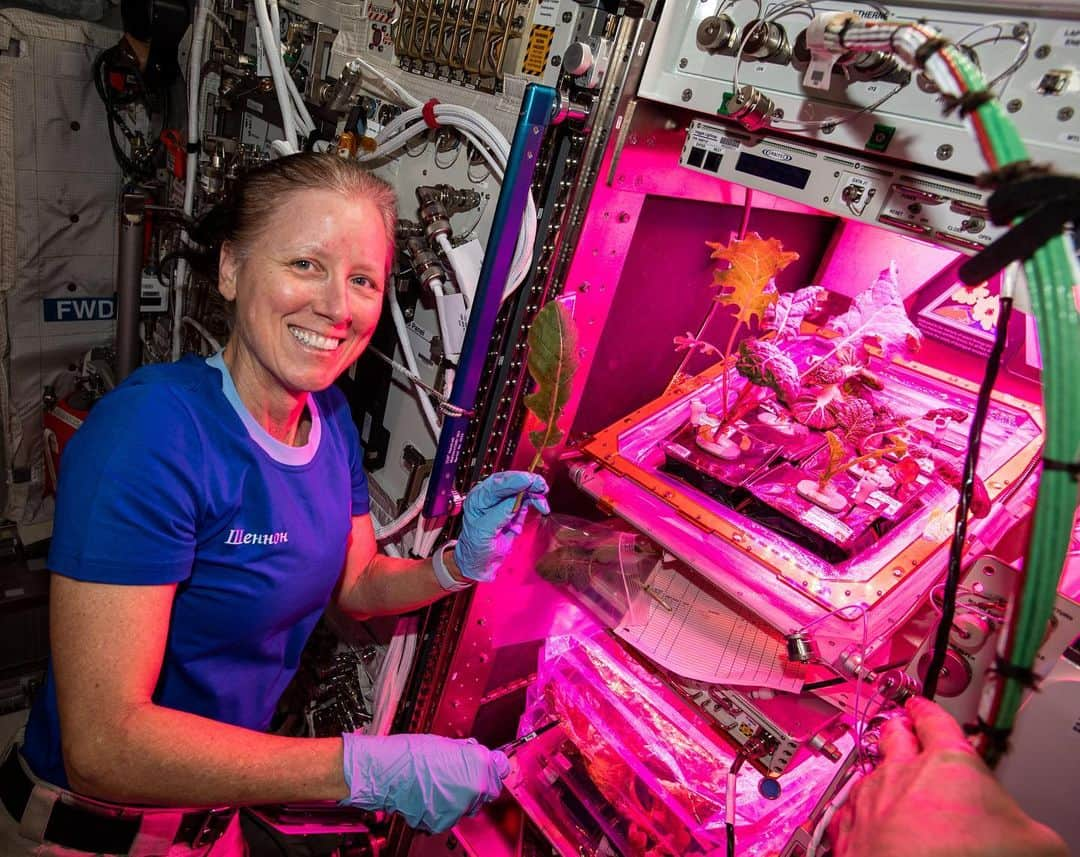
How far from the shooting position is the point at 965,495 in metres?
1.08

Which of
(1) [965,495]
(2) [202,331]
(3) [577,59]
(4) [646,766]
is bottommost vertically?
(4) [646,766]

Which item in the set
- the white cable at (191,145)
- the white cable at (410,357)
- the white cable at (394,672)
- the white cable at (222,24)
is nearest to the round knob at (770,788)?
the white cable at (394,672)

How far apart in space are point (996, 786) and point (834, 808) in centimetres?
45

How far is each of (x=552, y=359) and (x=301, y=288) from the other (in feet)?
2.15

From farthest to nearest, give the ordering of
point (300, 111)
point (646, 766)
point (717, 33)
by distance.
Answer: point (300, 111)
point (646, 766)
point (717, 33)

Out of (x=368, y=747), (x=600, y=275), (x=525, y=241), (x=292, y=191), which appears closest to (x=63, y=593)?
(x=368, y=747)

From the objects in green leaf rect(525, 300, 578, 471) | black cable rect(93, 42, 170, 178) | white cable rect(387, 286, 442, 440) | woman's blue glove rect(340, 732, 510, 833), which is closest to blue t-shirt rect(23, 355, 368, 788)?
white cable rect(387, 286, 442, 440)

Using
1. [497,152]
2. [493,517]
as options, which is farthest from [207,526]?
[497,152]

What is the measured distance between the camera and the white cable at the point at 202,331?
3.20 meters

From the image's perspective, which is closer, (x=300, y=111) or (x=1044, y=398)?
(x=1044, y=398)

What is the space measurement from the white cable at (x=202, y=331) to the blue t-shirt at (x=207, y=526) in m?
1.62

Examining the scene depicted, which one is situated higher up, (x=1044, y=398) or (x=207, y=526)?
(x=1044, y=398)

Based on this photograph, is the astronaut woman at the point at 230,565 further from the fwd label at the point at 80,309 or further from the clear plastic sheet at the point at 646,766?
the fwd label at the point at 80,309

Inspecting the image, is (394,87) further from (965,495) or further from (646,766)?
(646,766)
